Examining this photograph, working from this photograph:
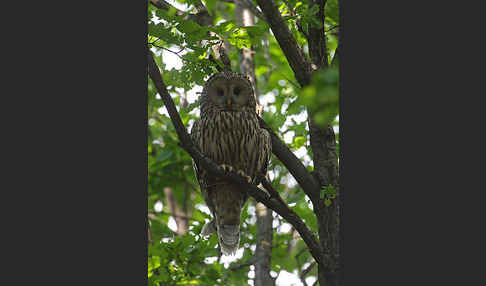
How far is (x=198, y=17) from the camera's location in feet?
13.2

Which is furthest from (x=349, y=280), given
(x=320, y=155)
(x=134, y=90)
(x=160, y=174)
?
(x=160, y=174)

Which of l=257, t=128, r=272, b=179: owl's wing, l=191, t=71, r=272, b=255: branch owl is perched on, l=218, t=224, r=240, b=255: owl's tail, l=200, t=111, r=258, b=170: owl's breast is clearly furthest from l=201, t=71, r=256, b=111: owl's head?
l=218, t=224, r=240, b=255: owl's tail

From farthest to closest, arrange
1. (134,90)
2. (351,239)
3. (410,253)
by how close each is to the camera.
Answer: (134,90) → (351,239) → (410,253)

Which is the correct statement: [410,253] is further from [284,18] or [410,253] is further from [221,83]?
[221,83]

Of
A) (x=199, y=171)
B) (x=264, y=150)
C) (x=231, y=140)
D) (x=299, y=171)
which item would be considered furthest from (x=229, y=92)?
(x=299, y=171)

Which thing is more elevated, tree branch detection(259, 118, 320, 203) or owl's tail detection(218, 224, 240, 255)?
tree branch detection(259, 118, 320, 203)

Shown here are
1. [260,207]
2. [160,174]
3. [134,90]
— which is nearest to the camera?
[134,90]

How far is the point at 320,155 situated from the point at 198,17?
1.38 metres

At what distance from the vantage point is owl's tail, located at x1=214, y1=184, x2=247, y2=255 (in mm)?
3871

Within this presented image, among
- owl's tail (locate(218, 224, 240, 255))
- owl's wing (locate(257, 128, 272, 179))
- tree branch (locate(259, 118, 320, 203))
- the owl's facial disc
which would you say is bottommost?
owl's tail (locate(218, 224, 240, 255))

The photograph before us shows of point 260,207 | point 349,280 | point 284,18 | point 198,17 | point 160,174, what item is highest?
point 198,17

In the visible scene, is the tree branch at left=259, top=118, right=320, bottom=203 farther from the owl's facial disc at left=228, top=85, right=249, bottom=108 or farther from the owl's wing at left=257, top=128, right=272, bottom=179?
the owl's facial disc at left=228, top=85, right=249, bottom=108

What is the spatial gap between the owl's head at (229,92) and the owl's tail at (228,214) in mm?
608

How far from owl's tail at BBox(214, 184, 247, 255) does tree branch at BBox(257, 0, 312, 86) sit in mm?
935
